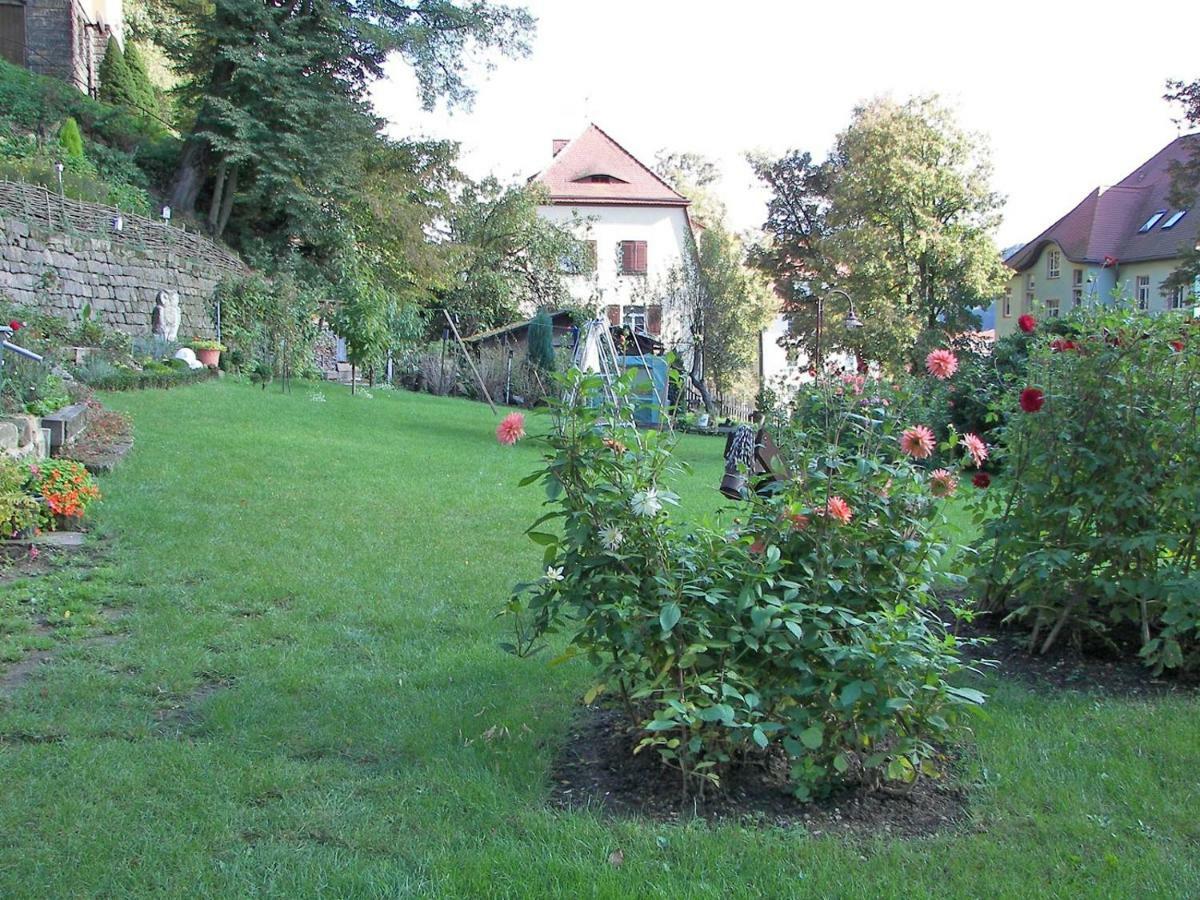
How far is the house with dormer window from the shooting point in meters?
36.0

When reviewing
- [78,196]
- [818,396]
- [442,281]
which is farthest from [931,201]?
[818,396]

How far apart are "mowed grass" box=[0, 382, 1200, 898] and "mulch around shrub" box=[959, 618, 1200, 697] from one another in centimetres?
16

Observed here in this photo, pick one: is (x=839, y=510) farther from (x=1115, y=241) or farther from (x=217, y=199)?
(x=1115, y=241)

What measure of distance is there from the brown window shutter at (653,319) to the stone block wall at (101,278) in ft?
43.9

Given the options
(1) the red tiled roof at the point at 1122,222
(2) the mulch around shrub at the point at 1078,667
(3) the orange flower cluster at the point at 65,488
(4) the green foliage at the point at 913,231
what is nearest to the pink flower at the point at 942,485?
(2) the mulch around shrub at the point at 1078,667

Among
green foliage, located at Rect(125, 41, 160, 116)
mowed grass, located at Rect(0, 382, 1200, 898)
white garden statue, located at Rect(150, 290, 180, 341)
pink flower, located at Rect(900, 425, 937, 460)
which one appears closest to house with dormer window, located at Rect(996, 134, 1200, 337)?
white garden statue, located at Rect(150, 290, 180, 341)

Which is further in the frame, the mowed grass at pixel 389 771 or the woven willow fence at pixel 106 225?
the woven willow fence at pixel 106 225

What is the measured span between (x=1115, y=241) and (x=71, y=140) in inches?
1392

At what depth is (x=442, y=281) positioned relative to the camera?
29484mm

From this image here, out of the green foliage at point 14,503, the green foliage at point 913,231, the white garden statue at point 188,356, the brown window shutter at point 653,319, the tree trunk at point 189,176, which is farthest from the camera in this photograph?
the brown window shutter at point 653,319

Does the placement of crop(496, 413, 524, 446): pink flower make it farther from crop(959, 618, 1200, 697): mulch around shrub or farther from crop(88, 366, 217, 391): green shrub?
crop(88, 366, 217, 391): green shrub

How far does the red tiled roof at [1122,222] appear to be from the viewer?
3700 cm

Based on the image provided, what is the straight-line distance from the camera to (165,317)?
18656 millimetres

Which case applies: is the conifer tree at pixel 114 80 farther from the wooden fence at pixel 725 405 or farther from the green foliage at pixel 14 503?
the green foliage at pixel 14 503
